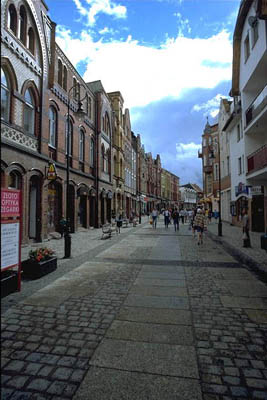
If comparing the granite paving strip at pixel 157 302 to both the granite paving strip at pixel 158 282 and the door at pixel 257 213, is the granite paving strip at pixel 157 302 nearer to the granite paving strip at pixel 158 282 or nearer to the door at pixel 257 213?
the granite paving strip at pixel 158 282

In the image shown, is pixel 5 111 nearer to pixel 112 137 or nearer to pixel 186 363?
pixel 186 363

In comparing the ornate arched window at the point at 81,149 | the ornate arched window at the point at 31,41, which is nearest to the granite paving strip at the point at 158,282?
the ornate arched window at the point at 31,41

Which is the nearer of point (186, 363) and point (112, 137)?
point (186, 363)

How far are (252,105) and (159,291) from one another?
16.7 metres

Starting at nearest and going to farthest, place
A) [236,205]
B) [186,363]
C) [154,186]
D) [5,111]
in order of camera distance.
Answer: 1. [186,363]
2. [5,111]
3. [236,205]
4. [154,186]

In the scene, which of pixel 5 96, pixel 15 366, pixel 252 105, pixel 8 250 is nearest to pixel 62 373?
pixel 15 366

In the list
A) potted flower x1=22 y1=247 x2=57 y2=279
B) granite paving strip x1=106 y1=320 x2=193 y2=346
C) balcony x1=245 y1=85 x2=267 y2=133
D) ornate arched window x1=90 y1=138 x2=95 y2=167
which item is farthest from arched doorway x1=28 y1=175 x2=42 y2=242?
balcony x1=245 y1=85 x2=267 y2=133

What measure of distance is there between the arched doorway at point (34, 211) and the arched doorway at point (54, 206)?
183 centimetres

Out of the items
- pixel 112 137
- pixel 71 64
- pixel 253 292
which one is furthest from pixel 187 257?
pixel 112 137

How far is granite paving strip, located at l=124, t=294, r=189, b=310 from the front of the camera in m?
4.67

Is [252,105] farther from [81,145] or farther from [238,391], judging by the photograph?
[238,391]

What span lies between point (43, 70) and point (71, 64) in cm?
503

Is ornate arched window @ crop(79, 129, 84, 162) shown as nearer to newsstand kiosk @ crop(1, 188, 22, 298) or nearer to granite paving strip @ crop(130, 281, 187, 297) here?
granite paving strip @ crop(130, 281, 187, 297)

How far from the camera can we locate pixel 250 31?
17.0m
